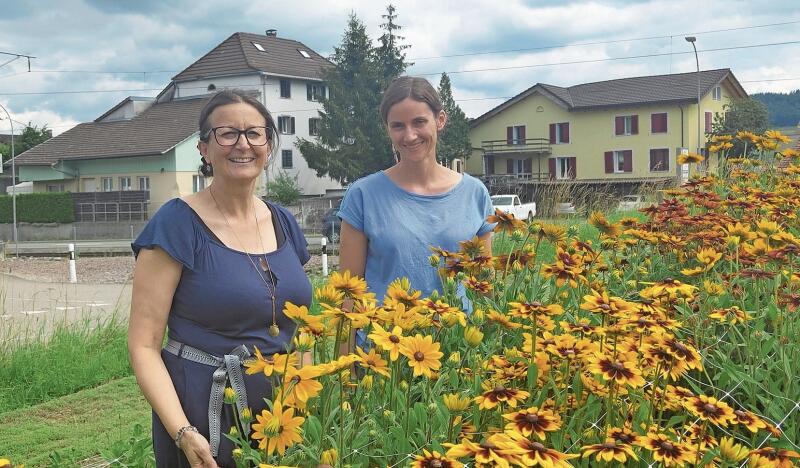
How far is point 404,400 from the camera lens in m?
1.75

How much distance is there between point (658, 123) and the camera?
40.9 meters

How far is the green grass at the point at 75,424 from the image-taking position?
4719 mm

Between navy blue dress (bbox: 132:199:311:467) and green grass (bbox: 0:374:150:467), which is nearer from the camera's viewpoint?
navy blue dress (bbox: 132:199:311:467)

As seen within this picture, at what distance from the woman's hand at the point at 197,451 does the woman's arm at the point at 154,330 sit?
2cm

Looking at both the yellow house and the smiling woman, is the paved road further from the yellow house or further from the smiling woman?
the yellow house

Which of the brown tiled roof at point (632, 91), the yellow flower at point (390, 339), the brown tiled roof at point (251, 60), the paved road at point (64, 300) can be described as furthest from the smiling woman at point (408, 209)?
the brown tiled roof at point (251, 60)

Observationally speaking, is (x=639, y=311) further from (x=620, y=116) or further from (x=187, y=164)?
(x=620, y=116)

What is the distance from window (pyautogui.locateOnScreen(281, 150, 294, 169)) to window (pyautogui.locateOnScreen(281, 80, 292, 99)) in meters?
3.00

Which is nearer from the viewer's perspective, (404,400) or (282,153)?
(404,400)

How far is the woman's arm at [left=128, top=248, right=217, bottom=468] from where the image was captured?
6.73 ft

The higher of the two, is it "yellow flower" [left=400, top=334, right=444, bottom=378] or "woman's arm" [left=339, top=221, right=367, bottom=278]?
"woman's arm" [left=339, top=221, right=367, bottom=278]

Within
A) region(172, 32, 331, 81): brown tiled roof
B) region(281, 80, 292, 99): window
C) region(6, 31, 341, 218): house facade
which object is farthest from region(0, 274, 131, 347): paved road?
region(281, 80, 292, 99): window

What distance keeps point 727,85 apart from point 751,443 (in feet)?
151

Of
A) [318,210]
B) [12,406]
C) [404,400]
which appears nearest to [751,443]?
[404,400]
